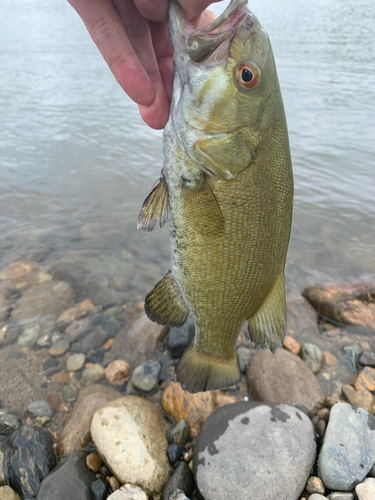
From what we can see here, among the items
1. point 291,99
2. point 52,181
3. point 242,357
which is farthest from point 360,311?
point 291,99

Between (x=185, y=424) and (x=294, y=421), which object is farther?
(x=185, y=424)

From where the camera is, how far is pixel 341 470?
313 cm

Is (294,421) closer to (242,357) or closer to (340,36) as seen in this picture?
(242,357)

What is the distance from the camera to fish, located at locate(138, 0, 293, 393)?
1.88 meters

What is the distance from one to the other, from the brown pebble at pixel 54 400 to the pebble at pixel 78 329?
86 centimetres

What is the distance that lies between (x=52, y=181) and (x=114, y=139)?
11.9 feet

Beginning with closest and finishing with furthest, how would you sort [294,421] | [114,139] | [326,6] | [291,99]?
[294,421] → [114,139] → [291,99] → [326,6]

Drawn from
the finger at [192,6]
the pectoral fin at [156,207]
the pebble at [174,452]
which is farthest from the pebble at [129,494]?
the finger at [192,6]

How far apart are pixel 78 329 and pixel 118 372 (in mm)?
1050

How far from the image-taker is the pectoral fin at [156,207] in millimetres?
2201

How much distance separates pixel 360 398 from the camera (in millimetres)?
4004

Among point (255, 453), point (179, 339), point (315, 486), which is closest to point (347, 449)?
point (315, 486)

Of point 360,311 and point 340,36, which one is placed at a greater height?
point 340,36

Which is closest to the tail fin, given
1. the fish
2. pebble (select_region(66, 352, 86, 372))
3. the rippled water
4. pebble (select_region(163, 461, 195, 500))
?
the fish
